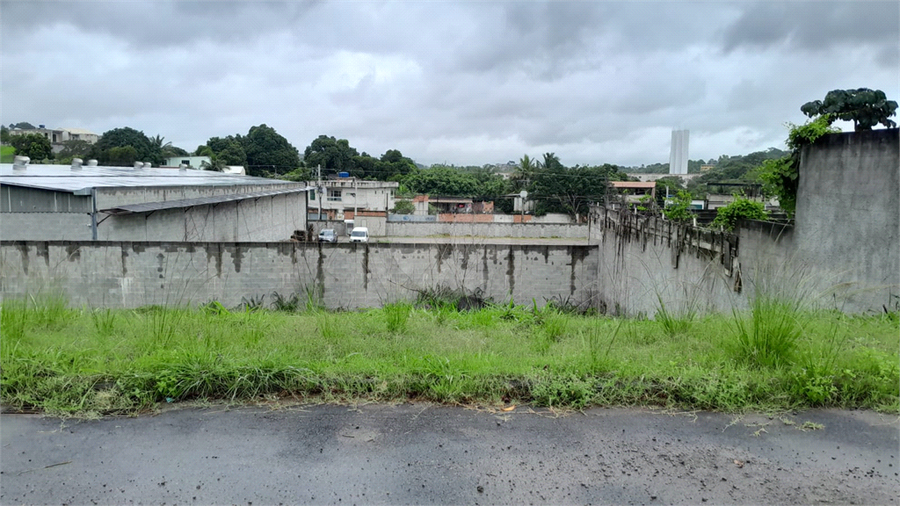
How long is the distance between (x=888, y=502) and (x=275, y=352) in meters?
3.21

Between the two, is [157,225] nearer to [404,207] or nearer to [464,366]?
[464,366]

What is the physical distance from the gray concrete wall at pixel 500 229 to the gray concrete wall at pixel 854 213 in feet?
85.9

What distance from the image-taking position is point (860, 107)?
24.4 feet

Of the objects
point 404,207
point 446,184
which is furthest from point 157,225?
point 446,184

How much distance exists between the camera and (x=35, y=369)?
3344 millimetres

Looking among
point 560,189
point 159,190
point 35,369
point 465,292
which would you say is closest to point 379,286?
point 465,292

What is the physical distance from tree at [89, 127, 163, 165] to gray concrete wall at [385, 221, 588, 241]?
30.8 meters

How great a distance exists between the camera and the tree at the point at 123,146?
164ft

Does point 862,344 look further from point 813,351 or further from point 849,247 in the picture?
point 849,247

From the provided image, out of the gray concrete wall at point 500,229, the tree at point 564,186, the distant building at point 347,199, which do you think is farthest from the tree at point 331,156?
the gray concrete wall at point 500,229

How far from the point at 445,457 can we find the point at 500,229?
3266cm

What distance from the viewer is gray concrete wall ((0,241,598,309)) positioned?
41.4ft

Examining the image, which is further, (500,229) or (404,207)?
(404,207)

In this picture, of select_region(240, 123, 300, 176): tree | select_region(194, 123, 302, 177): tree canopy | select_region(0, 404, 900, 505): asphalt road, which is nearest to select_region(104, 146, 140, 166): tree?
select_region(194, 123, 302, 177): tree canopy
